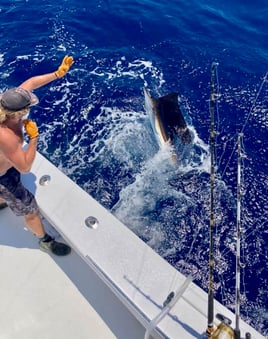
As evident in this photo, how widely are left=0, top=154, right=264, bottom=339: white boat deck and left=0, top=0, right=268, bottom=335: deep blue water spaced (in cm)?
197

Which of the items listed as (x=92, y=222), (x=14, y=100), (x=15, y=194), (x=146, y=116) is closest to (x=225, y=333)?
(x=92, y=222)

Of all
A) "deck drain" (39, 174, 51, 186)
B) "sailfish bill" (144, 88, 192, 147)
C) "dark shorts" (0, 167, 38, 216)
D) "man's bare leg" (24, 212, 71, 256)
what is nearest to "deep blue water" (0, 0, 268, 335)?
"sailfish bill" (144, 88, 192, 147)

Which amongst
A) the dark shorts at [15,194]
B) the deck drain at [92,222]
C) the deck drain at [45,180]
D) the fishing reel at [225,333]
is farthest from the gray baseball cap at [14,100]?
the fishing reel at [225,333]

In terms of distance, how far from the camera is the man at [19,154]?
3.09 metres

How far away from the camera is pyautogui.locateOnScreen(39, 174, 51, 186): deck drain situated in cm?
A: 398

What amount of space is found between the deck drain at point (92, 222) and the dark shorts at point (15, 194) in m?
0.57

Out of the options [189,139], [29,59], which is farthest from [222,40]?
[29,59]

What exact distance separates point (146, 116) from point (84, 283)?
4335mm

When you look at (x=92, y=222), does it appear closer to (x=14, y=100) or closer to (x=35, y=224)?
(x=35, y=224)

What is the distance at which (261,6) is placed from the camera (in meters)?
10.2

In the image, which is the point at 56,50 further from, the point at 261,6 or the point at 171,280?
the point at 171,280

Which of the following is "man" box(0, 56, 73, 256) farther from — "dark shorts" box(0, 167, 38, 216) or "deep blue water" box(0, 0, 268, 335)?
"deep blue water" box(0, 0, 268, 335)

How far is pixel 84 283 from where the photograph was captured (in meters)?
3.71

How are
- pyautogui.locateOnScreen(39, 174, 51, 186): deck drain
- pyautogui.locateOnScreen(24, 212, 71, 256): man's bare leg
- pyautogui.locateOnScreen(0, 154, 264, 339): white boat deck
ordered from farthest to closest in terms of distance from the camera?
pyautogui.locateOnScreen(39, 174, 51, 186): deck drain, pyautogui.locateOnScreen(24, 212, 71, 256): man's bare leg, pyautogui.locateOnScreen(0, 154, 264, 339): white boat deck
